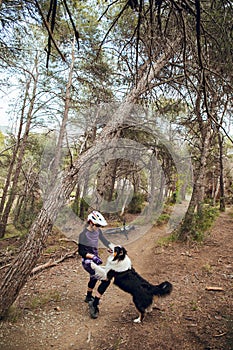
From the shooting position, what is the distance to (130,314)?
3914 millimetres

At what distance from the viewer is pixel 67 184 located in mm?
4559

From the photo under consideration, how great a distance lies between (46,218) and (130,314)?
6.95ft

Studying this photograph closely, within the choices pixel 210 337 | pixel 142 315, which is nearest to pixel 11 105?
pixel 142 315

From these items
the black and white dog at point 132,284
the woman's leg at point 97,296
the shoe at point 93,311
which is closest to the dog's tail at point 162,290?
the black and white dog at point 132,284

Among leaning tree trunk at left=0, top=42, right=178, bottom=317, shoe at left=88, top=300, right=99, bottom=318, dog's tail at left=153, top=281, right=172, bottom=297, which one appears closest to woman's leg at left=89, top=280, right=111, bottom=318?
shoe at left=88, top=300, right=99, bottom=318

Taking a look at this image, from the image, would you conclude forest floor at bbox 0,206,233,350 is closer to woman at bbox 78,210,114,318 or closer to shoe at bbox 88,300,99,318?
shoe at bbox 88,300,99,318

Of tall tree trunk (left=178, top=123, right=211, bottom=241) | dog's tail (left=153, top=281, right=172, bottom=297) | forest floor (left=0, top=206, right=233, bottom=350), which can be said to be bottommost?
forest floor (left=0, top=206, right=233, bottom=350)

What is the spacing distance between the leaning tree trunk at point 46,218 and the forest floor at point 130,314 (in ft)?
1.41

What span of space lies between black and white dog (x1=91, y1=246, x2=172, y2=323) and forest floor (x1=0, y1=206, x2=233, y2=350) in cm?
31

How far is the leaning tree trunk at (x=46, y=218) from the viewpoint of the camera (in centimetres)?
372

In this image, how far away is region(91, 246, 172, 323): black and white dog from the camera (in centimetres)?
353

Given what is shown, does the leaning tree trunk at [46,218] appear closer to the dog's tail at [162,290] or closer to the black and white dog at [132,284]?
the black and white dog at [132,284]

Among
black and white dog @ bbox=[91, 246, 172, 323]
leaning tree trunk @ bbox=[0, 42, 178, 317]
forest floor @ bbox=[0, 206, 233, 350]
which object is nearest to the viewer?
forest floor @ bbox=[0, 206, 233, 350]

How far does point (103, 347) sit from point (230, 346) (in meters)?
1.56
